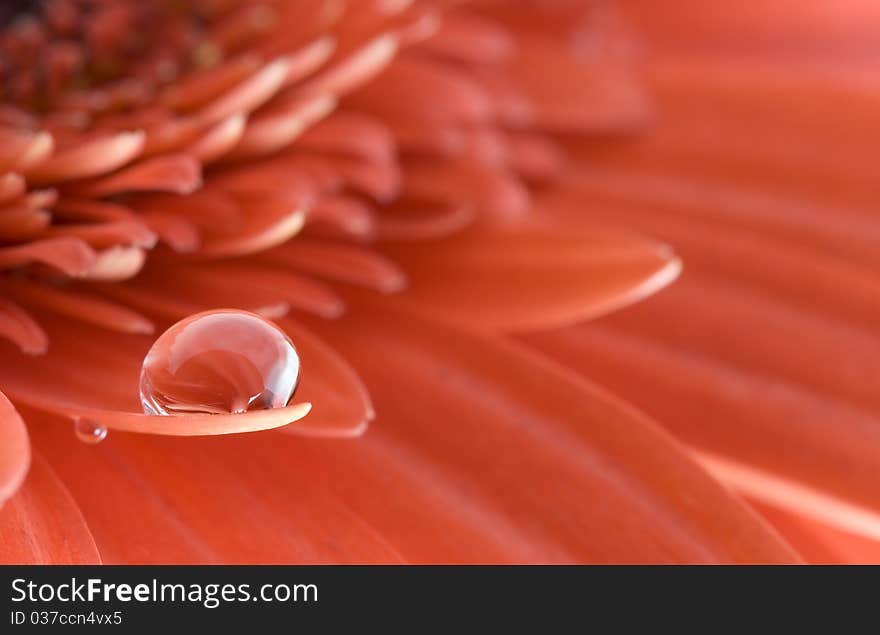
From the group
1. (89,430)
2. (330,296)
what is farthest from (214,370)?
(330,296)

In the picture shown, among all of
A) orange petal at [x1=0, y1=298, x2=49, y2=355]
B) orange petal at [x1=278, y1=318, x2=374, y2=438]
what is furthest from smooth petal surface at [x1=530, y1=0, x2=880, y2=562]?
orange petal at [x1=0, y1=298, x2=49, y2=355]

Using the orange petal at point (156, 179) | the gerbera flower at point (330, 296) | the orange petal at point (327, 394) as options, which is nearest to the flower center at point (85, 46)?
the gerbera flower at point (330, 296)

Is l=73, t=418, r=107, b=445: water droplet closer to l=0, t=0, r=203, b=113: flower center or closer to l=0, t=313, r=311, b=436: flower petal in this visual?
l=0, t=313, r=311, b=436: flower petal

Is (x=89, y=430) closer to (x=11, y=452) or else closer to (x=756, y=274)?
(x=11, y=452)

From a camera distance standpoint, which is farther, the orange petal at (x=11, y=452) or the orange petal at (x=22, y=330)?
the orange petal at (x=22, y=330)

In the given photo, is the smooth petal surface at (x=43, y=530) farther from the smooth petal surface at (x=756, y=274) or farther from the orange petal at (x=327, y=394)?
the smooth petal surface at (x=756, y=274)

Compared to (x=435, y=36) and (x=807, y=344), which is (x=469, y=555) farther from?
(x=435, y=36)
